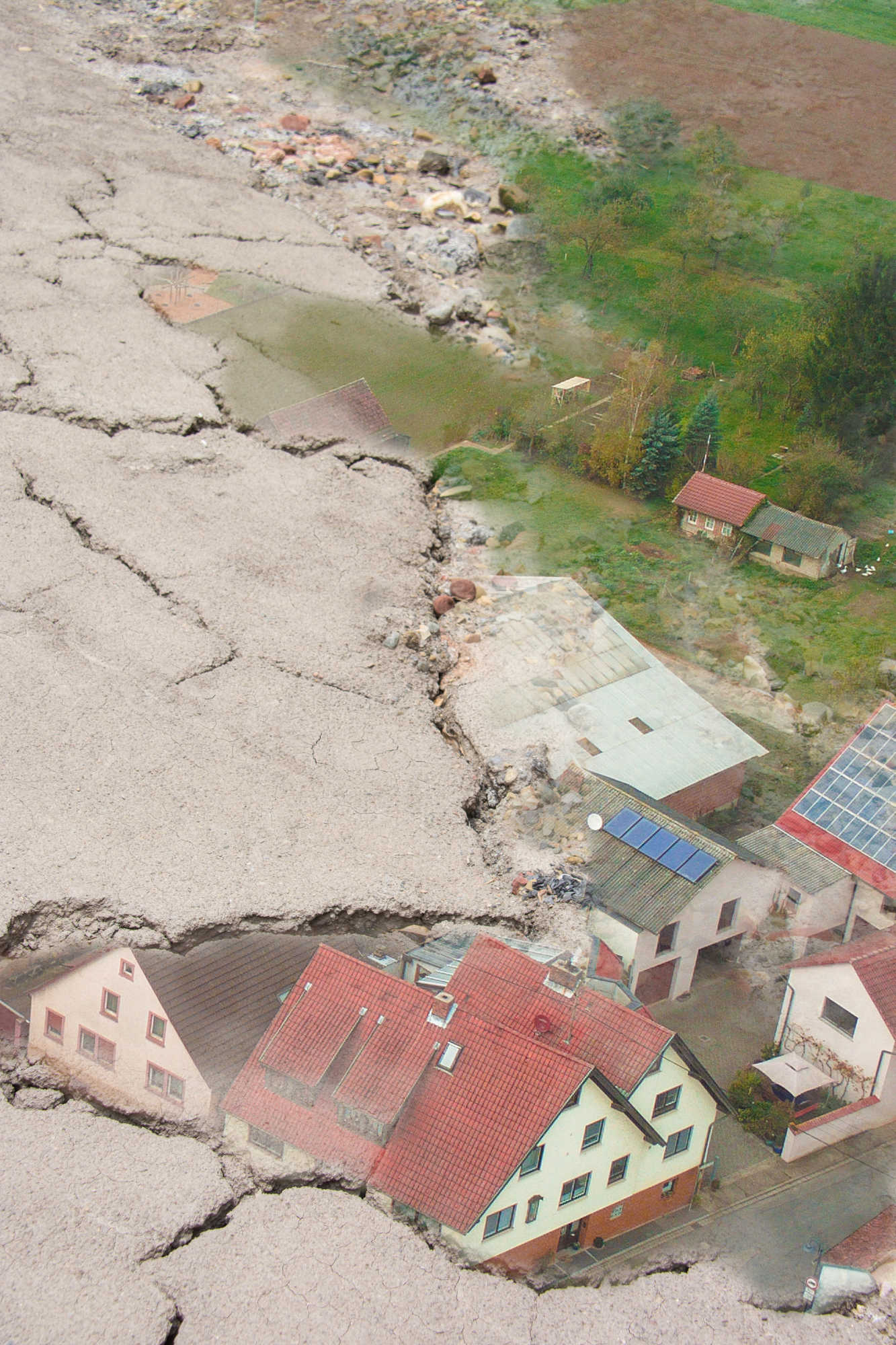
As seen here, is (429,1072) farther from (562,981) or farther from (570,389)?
(570,389)

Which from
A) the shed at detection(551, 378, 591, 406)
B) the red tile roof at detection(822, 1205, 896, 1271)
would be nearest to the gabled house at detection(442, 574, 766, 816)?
the red tile roof at detection(822, 1205, 896, 1271)

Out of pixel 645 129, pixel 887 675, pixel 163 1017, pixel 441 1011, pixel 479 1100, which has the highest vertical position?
pixel 645 129

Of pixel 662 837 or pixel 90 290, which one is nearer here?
pixel 662 837

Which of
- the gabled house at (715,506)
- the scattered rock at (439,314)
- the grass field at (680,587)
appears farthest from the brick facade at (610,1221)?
the scattered rock at (439,314)

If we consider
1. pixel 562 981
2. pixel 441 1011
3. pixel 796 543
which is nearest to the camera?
pixel 441 1011

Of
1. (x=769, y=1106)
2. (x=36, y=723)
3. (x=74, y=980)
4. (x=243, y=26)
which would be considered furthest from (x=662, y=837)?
(x=243, y=26)

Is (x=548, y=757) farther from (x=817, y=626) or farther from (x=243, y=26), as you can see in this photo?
(x=243, y=26)

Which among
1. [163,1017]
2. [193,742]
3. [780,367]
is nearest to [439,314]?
[780,367]
